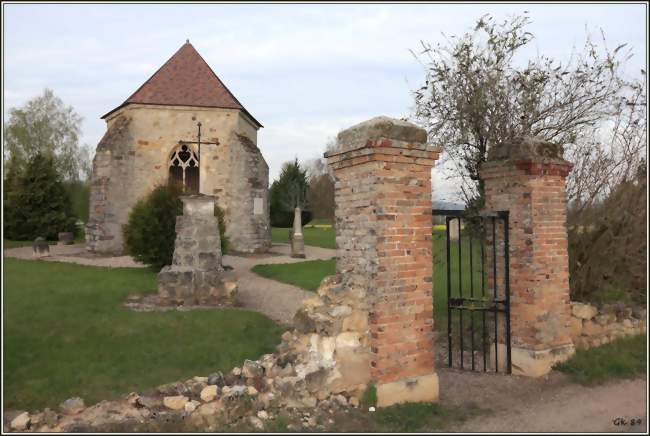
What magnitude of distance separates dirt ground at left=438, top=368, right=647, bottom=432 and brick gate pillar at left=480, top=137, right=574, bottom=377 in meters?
0.43

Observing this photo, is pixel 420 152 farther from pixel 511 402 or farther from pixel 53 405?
pixel 53 405

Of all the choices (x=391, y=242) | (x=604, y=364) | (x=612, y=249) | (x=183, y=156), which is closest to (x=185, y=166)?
(x=183, y=156)

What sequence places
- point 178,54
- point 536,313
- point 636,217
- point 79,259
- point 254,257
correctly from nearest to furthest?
point 536,313, point 636,217, point 79,259, point 254,257, point 178,54

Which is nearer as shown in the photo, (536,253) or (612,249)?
(536,253)

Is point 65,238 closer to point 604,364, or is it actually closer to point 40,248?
point 40,248

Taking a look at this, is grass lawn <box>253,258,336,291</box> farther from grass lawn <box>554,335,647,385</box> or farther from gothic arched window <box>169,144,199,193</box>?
grass lawn <box>554,335,647,385</box>

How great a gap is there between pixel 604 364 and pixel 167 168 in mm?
16900

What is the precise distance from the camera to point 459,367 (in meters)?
6.36

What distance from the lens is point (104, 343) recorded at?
260 inches

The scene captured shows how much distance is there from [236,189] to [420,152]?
1506cm

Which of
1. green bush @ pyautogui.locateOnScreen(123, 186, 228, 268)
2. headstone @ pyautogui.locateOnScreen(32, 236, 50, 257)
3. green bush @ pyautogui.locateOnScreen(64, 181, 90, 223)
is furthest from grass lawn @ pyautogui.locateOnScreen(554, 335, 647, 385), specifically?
green bush @ pyautogui.locateOnScreen(64, 181, 90, 223)

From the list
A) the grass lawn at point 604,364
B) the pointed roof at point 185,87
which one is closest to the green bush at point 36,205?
the pointed roof at point 185,87

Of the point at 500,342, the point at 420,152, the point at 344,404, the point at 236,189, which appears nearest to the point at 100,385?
the point at 344,404

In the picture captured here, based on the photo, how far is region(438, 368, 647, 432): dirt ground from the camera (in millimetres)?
4422
